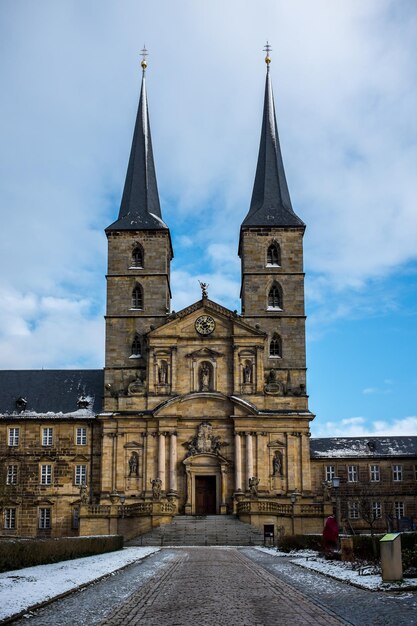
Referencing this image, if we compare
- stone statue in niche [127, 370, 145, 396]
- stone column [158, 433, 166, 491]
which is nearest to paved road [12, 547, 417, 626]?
stone column [158, 433, 166, 491]

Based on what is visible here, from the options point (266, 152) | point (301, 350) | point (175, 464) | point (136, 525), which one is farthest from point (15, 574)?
point (266, 152)

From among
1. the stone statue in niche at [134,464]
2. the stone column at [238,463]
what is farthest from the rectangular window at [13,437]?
the stone column at [238,463]

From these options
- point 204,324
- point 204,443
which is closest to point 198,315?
point 204,324

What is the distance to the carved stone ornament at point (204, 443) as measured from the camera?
5884 cm

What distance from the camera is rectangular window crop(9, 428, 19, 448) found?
62656 mm

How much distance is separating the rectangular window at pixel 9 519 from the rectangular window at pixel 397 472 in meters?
28.3

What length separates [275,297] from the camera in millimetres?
63750

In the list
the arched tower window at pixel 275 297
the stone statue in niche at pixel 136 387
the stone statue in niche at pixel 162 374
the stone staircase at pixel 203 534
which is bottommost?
the stone staircase at pixel 203 534

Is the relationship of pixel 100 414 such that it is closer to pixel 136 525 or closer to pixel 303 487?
pixel 136 525

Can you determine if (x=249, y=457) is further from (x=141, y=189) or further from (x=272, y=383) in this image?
(x=141, y=189)

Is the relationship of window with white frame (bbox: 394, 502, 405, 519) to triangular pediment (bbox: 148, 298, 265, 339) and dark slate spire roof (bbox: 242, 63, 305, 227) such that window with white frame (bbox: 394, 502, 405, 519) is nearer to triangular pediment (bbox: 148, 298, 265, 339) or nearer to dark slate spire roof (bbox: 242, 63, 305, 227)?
triangular pediment (bbox: 148, 298, 265, 339)

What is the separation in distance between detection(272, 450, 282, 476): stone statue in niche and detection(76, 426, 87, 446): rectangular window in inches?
531

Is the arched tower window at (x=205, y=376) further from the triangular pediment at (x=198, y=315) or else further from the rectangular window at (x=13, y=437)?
the rectangular window at (x=13, y=437)

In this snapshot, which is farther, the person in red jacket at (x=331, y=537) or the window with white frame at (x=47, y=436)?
the window with white frame at (x=47, y=436)
